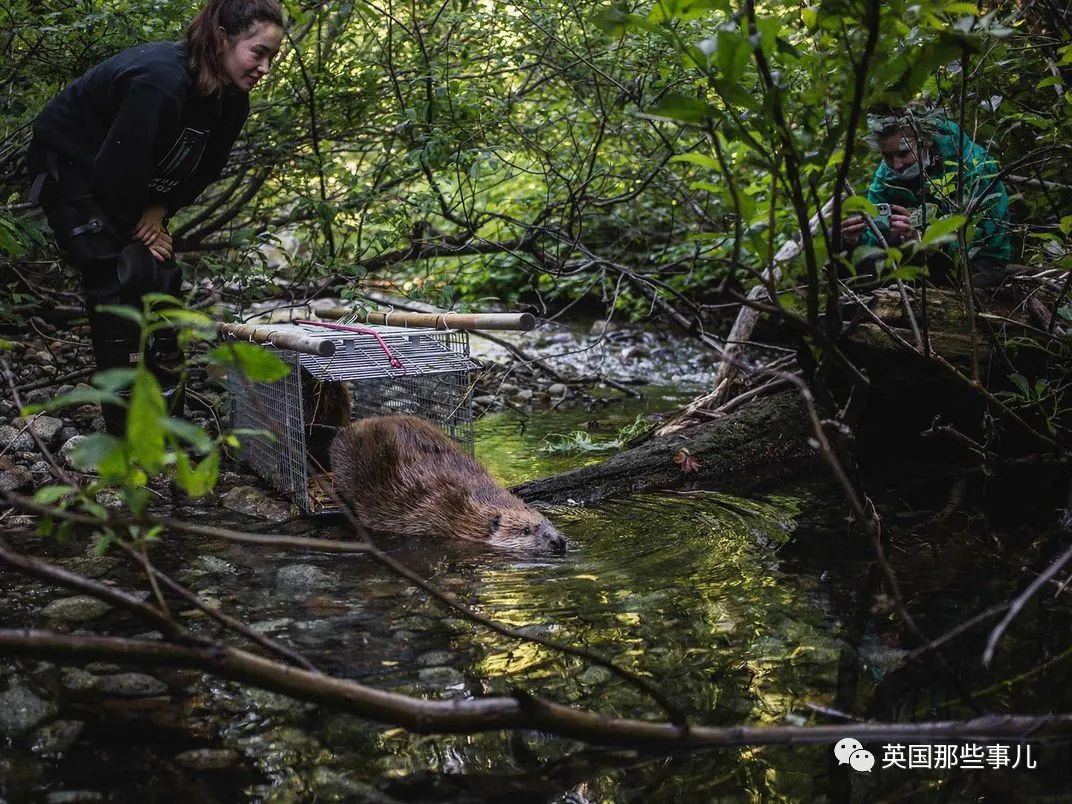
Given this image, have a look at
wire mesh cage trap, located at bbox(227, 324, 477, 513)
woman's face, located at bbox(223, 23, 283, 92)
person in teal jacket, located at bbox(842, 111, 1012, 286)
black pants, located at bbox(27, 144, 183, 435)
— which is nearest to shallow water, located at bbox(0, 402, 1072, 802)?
wire mesh cage trap, located at bbox(227, 324, 477, 513)

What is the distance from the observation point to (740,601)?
3506 millimetres

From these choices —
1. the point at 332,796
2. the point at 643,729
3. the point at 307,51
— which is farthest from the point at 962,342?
the point at 307,51

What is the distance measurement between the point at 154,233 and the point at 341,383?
1274 mm

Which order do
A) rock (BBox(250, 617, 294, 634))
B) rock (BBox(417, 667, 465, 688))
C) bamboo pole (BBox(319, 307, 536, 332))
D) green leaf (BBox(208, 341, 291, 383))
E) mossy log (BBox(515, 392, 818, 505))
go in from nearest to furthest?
green leaf (BBox(208, 341, 291, 383)), rock (BBox(417, 667, 465, 688)), rock (BBox(250, 617, 294, 634)), bamboo pole (BBox(319, 307, 536, 332)), mossy log (BBox(515, 392, 818, 505))

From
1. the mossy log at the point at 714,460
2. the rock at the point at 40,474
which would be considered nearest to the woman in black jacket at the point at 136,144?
the rock at the point at 40,474

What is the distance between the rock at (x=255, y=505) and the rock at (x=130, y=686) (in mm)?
2012

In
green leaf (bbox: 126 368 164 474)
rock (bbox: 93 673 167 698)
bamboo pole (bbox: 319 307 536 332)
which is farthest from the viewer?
bamboo pole (bbox: 319 307 536 332)

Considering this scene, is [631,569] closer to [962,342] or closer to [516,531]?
[516,531]

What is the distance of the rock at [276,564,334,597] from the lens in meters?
3.70

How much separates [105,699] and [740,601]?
211 centimetres

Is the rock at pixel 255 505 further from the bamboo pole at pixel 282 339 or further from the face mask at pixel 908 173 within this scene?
the face mask at pixel 908 173

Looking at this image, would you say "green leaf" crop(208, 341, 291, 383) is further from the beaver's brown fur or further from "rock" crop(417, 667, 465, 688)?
the beaver's brown fur

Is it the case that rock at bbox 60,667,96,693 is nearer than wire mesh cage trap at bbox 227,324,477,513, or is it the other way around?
rock at bbox 60,667,96,693

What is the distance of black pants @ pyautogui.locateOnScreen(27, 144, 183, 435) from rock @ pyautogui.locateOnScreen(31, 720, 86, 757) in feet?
7.39
